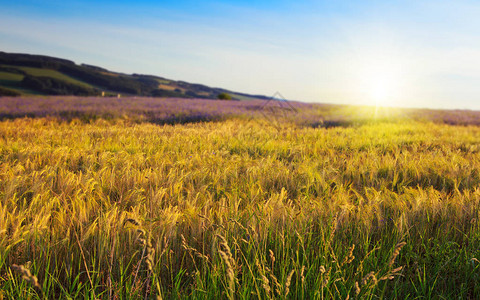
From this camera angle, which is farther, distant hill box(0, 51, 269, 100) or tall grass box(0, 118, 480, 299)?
distant hill box(0, 51, 269, 100)

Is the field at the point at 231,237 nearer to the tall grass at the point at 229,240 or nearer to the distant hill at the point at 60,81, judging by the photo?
the tall grass at the point at 229,240

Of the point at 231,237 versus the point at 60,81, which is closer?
the point at 231,237

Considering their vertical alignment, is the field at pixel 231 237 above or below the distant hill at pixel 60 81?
below

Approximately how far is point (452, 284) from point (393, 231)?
0.40 m

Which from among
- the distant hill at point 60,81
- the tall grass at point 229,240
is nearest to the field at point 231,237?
the tall grass at point 229,240

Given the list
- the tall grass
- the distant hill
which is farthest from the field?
the distant hill

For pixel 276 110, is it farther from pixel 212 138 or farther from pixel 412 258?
pixel 412 258

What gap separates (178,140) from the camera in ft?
17.2

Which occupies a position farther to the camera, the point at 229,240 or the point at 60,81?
the point at 60,81

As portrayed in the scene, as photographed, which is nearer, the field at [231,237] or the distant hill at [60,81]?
the field at [231,237]

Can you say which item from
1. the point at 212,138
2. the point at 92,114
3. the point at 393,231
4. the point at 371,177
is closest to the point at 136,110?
the point at 92,114

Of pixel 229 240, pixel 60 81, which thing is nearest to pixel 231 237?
pixel 229 240

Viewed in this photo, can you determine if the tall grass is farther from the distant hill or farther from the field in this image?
the distant hill

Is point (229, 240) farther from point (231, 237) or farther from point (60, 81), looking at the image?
point (60, 81)
